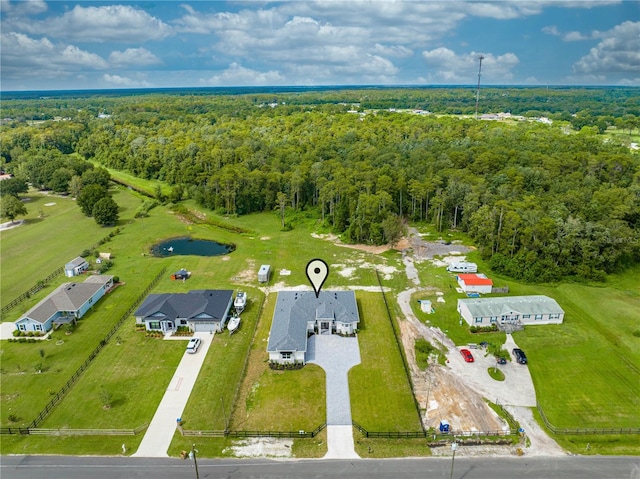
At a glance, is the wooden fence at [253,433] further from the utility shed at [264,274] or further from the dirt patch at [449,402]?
the utility shed at [264,274]

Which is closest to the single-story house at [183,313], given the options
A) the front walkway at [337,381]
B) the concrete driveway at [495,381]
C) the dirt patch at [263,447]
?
the front walkway at [337,381]

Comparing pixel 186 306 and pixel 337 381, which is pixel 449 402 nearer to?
pixel 337 381

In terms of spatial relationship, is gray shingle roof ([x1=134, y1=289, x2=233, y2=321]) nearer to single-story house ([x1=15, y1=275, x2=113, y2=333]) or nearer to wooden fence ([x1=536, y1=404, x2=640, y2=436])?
single-story house ([x1=15, y1=275, x2=113, y2=333])

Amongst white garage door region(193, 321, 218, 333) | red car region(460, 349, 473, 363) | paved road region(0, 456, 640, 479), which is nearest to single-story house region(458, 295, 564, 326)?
red car region(460, 349, 473, 363)

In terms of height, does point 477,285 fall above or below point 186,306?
above

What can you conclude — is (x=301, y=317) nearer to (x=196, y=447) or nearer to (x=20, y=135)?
(x=196, y=447)

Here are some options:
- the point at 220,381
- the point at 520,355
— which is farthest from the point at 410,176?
the point at 220,381

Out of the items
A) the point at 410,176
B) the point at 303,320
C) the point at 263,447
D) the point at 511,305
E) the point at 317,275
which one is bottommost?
the point at 263,447
